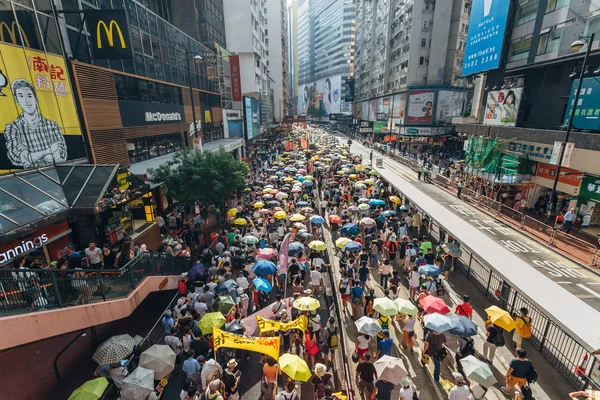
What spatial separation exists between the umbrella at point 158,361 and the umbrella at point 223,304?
2006 millimetres

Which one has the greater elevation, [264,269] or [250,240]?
[264,269]

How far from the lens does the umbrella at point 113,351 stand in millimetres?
7254

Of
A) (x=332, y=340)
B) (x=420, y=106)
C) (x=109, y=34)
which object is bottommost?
(x=332, y=340)

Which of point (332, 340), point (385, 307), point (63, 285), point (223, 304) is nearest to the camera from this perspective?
point (63, 285)

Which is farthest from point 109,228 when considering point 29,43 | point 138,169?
point 29,43

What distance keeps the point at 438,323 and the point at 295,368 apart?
407 centimetres

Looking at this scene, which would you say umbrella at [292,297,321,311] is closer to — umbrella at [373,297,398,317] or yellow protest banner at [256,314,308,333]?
yellow protest banner at [256,314,308,333]

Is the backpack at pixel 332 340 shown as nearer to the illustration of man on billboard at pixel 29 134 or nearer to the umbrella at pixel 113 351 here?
the umbrella at pixel 113 351

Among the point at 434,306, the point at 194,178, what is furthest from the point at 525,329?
the point at 194,178

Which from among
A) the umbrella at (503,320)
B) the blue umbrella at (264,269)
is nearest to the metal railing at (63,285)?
the blue umbrella at (264,269)

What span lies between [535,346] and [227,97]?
37686 mm

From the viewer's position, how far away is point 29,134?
420 inches

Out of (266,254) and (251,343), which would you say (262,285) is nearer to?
(266,254)

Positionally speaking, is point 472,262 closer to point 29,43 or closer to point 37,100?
point 37,100
